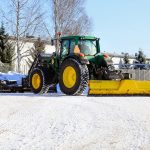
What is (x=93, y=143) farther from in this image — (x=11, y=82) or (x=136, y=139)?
(x=11, y=82)

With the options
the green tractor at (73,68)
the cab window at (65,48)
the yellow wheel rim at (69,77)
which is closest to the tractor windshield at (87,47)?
the green tractor at (73,68)

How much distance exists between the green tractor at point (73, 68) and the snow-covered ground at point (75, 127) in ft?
15.1

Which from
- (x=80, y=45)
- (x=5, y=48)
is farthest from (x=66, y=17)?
(x=80, y=45)

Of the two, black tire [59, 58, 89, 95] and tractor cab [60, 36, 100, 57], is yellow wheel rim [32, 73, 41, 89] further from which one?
black tire [59, 58, 89, 95]

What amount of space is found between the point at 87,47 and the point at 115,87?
2.09 metres

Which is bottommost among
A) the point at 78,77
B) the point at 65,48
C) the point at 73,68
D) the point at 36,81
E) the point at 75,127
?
the point at 75,127

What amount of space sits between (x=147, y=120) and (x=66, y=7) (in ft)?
114

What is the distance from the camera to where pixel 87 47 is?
16562 mm

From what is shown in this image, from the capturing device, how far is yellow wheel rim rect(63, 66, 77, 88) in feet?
51.5

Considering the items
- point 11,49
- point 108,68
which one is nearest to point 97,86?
point 108,68

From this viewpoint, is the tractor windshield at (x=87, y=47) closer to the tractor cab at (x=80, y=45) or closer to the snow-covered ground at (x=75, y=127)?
the tractor cab at (x=80, y=45)

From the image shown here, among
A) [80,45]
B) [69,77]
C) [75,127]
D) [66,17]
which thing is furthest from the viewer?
[66,17]

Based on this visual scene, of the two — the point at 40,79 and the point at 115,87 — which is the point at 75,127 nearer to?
the point at 115,87

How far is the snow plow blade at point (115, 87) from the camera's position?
1527 centimetres
